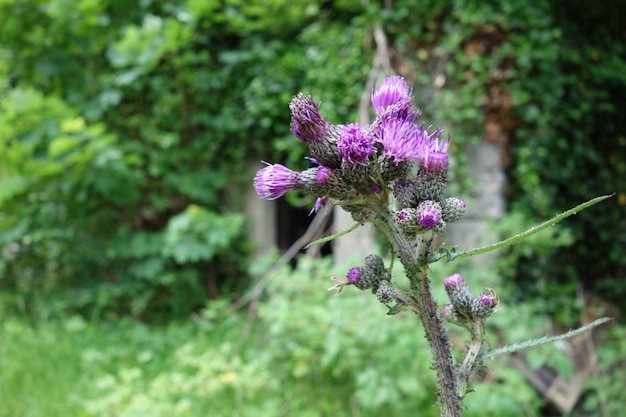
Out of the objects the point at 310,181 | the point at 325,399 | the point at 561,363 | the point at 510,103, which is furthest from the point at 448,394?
the point at 510,103

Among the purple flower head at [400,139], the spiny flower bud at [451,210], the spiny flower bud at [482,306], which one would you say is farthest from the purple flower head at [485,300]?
the purple flower head at [400,139]

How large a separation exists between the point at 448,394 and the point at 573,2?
4.20 meters

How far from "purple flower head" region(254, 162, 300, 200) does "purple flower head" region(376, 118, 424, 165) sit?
14 centimetres

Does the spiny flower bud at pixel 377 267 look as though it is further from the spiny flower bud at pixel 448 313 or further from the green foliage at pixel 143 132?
the green foliage at pixel 143 132

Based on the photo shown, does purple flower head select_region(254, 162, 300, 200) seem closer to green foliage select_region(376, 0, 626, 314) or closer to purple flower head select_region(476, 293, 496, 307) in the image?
purple flower head select_region(476, 293, 496, 307)

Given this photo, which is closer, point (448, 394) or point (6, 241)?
point (448, 394)

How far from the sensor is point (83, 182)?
13.2ft

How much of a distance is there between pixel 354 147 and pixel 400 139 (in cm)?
7

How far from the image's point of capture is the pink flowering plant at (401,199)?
0.69m

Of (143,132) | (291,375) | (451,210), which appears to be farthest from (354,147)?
(143,132)

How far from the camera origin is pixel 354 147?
2.30 ft

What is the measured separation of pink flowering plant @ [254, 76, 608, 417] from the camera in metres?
0.69

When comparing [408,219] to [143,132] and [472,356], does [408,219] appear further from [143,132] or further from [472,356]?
[143,132]

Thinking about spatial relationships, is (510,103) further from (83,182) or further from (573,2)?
(83,182)
